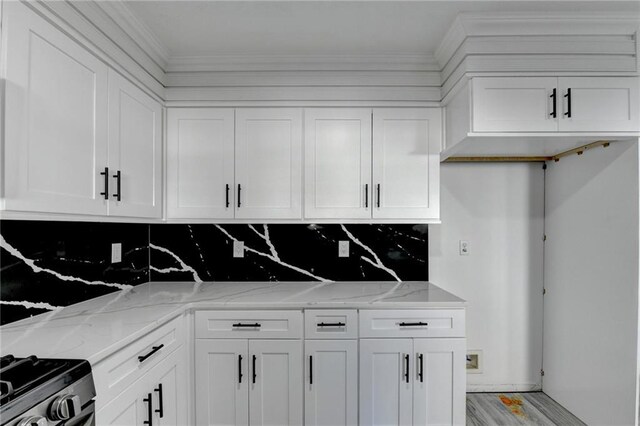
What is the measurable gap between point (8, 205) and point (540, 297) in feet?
10.3

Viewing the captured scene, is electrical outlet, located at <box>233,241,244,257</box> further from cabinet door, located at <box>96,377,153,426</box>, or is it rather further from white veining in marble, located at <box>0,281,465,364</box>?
cabinet door, located at <box>96,377,153,426</box>

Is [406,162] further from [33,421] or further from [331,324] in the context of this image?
[33,421]


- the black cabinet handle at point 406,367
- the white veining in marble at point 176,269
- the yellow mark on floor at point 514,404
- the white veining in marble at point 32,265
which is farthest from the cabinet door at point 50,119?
the yellow mark on floor at point 514,404

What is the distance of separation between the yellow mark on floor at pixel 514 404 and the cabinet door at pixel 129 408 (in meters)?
2.31

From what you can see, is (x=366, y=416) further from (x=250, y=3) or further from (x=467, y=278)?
(x=250, y=3)

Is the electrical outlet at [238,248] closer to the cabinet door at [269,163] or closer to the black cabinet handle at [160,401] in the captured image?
the cabinet door at [269,163]

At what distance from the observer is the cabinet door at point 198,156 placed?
2.37 meters

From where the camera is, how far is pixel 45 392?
0.97 meters

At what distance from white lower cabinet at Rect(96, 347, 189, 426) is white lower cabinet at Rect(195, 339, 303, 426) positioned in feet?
0.38

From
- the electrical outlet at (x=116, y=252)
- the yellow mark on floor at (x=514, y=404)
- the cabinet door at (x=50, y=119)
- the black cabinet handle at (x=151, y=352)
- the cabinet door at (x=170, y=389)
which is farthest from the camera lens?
the yellow mark on floor at (x=514, y=404)

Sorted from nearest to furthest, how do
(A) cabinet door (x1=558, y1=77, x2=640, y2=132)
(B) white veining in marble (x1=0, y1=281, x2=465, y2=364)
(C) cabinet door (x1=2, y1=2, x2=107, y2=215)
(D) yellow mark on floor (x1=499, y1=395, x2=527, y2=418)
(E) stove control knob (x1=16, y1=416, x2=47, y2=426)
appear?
(E) stove control knob (x1=16, y1=416, x2=47, y2=426)
(C) cabinet door (x1=2, y1=2, x2=107, y2=215)
(B) white veining in marble (x1=0, y1=281, x2=465, y2=364)
(A) cabinet door (x1=558, y1=77, x2=640, y2=132)
(D) yellow mark on floor (x1=499, y1=395, x2=527, y2=418)

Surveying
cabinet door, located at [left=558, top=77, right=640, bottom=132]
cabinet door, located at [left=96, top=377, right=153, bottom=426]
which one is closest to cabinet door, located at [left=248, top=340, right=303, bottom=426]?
cabinet door, located at [left=96, top=377, right=153, bottom=426]

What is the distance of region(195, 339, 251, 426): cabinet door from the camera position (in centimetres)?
→ 201

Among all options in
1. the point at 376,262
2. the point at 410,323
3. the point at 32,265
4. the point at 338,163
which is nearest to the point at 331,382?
the point at 410,323
